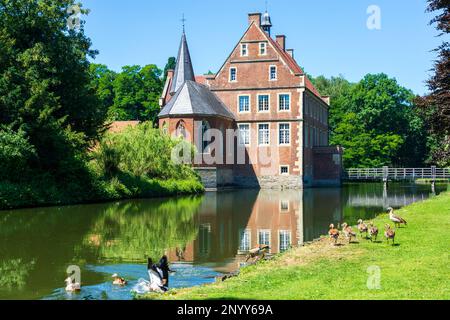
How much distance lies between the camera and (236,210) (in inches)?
945

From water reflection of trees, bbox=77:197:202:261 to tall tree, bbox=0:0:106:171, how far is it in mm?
4921

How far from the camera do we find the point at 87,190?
27656mm

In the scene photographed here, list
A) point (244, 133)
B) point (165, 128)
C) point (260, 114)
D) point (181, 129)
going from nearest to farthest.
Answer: point (165, 128), point (181, 129), point (260, 114), point (244, 133)

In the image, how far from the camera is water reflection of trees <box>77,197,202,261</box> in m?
12.7

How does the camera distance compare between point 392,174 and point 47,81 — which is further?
point 392,174

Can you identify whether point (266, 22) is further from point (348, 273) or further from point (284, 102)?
point (348, 273)

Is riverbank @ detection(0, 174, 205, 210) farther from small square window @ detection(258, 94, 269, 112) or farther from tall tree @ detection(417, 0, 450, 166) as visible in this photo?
tall tree @ detection(417, 0, 450, 166)

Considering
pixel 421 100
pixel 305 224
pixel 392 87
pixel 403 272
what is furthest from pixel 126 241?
pixel 392 87

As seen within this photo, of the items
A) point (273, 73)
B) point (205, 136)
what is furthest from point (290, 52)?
point (205, 136)

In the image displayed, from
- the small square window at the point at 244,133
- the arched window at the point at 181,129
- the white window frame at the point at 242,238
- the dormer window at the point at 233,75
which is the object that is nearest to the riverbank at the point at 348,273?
the white window frame at the point at 242,238

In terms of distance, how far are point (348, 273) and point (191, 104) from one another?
3270 centimetres

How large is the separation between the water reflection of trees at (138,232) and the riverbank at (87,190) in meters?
3.07
